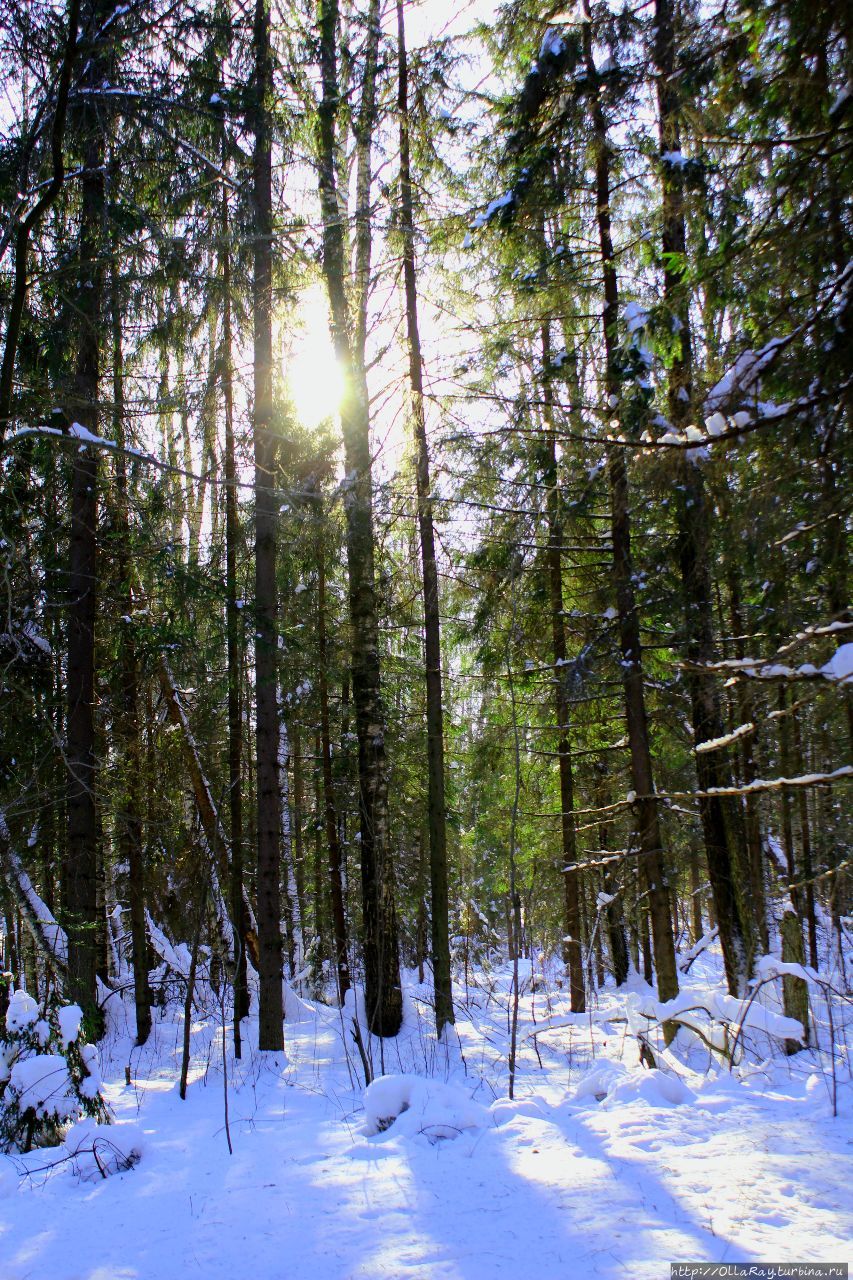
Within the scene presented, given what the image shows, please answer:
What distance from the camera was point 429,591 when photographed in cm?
952

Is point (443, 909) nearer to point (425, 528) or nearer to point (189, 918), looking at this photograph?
point (425, 528)

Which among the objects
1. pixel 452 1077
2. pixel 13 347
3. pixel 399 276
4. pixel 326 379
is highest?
pixel 399 276

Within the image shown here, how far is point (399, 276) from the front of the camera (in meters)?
9.59

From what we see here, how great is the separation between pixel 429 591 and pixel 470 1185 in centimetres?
683

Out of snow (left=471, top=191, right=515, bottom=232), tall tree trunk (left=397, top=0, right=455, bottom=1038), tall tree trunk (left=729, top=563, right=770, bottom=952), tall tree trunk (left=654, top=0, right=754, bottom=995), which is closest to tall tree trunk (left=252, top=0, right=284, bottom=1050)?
tall tree trunk (left=397, top=0, right=455, bottom=1038)

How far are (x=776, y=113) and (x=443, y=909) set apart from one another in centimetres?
813

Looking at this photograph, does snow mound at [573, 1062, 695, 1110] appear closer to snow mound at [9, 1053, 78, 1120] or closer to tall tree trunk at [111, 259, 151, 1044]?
snow mound at [9, 1053, 78, 1120]

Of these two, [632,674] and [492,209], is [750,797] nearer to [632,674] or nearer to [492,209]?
[632,674]

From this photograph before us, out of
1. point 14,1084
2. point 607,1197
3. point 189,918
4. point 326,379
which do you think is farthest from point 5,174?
point 189,918

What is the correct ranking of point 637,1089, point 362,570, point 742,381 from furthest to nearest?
point 362,570 < point 637,1089 < point 742,381

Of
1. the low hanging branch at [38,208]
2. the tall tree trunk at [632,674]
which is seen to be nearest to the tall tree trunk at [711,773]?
the tall tree trunk at [632,674]

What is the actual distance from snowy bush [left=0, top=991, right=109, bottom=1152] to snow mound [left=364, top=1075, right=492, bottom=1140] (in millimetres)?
2089

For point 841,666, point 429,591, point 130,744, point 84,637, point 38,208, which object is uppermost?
point 38,208

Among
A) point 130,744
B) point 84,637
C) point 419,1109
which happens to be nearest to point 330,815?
point 130,744
